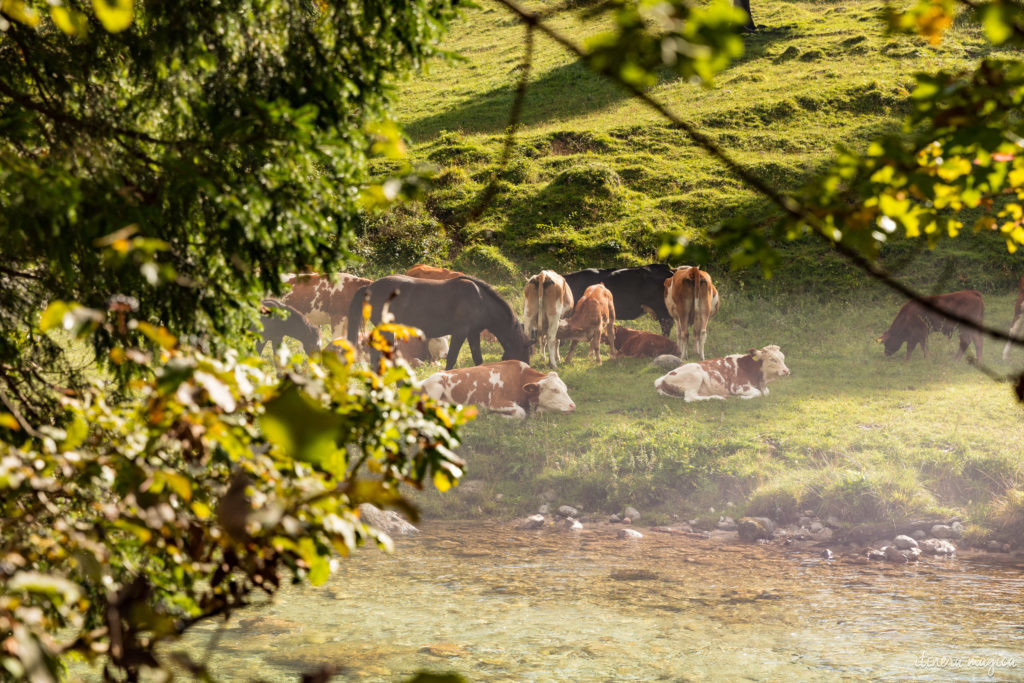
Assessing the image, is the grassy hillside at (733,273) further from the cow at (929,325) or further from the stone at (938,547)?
the stone at (938,547)

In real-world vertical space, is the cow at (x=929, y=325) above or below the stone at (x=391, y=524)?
above

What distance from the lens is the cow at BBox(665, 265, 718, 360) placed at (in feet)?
49.9

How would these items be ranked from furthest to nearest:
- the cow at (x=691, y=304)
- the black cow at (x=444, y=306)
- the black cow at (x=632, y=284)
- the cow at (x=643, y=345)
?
the black cow at (x=632, y=284) < the cow at (x=643, y=345) < the cow at (x=691, y=304) < the black cow at (x=444, y=306)

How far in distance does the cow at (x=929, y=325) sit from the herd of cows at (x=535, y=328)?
2 cm

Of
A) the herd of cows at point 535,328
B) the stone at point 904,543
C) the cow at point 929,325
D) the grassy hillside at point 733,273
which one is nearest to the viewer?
the stone at point 904,543

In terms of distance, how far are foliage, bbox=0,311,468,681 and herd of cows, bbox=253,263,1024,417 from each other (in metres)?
10.4

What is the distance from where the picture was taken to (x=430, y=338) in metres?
15.6

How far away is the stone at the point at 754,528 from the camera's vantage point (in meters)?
11.0

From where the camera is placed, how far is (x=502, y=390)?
13.6 m

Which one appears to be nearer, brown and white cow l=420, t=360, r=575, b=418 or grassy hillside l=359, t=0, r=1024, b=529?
grassy hillside l=359, t=0, r=1024, b=529

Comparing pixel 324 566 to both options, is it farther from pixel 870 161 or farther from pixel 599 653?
pixel 599 653

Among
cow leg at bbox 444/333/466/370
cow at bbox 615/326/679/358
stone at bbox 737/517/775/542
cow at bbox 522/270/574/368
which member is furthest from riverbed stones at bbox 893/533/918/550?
cow leg at bbox 444/333/466/370

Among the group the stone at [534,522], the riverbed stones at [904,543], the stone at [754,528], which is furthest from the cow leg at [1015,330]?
the stone at [534,522]

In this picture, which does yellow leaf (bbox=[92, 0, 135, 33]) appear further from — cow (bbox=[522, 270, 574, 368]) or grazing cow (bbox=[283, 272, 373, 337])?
grazing cow (bbox=[283, 272, 373, 337])
